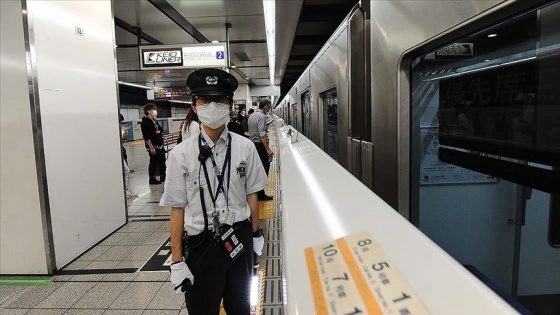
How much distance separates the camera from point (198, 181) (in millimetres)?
1825

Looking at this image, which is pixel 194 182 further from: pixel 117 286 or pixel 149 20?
pixel 149 20

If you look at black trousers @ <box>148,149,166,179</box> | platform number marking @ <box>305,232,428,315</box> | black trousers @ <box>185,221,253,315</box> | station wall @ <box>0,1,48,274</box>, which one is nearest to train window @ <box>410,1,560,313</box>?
platform number marking @ <box>305,232,428,315</box>

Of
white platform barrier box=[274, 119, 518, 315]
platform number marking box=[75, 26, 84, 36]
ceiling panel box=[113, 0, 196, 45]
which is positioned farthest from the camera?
ceiling panel box=[113, 0, 196, 45]

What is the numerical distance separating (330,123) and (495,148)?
108 inches

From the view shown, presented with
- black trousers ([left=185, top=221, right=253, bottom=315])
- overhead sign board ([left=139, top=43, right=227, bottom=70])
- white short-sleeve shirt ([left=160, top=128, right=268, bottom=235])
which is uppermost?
overhead sign board ([left=139, top=43, right=227, bottom=70])

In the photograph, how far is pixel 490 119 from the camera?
1172mm

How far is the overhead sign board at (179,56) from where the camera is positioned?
7.23m

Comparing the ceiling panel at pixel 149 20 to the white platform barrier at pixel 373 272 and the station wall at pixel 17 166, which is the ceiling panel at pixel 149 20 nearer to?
the station wall at pixel 17 166

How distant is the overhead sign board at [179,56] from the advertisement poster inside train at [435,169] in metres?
6.24

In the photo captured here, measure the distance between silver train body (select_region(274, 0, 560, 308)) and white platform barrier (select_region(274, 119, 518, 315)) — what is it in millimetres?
678

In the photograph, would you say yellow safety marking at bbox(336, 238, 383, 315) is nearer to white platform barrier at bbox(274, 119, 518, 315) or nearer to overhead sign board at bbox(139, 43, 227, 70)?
white platform barrier at bbox(274, 119, 518, 315)

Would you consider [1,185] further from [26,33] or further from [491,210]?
[491,210]

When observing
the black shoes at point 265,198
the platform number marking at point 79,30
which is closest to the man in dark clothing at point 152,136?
the black shoes at point 265,198

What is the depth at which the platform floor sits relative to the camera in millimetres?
2818
